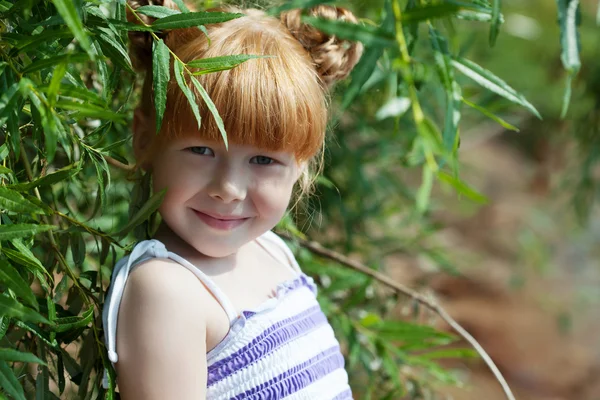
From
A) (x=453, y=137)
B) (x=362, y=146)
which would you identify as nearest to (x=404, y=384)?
(x=362, y=146)

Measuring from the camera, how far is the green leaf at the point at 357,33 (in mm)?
809

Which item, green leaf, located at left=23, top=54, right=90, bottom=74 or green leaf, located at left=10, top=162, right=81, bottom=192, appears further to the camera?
green leaf, located at left=10, top=162, right=81, bottom=192

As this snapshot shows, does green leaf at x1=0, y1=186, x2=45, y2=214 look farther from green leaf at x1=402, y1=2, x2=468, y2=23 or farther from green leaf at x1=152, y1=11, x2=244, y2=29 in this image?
green leaf at x1=402, y1=2, x2=468, y2=23

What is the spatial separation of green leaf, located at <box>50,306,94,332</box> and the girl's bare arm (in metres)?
0.04

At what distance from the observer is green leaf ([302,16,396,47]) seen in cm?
81

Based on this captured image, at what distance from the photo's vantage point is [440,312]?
4.80ft

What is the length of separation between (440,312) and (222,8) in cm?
69

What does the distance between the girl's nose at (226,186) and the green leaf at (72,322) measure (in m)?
0.21

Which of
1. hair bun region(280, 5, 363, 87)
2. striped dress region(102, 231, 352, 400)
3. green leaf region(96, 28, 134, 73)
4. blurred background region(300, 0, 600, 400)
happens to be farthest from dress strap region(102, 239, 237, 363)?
blurred background region(300, 0, 600, 400)

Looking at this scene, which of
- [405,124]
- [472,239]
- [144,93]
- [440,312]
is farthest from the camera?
[472,239]

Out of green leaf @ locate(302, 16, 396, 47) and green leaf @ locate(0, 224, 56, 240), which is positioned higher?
green leaf @ locate(302, 16, 396, 47)

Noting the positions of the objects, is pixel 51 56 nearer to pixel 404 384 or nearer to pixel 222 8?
pixel 222 8

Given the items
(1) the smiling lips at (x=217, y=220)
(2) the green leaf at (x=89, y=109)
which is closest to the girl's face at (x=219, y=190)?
(1) the smiling lips at (x=217, y=220)

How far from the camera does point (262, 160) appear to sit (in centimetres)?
103
